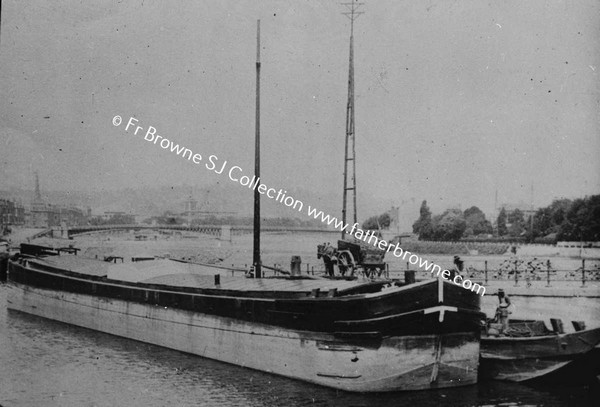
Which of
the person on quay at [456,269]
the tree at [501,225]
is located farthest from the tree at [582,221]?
the tree at [501,225]

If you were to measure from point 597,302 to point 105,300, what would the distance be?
15.4m

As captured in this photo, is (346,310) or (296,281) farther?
(296,281)

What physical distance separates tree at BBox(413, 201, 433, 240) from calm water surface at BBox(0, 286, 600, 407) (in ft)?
94.5

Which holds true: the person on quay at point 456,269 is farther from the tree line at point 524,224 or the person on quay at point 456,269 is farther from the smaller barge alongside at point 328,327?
the tree line at point 524,224

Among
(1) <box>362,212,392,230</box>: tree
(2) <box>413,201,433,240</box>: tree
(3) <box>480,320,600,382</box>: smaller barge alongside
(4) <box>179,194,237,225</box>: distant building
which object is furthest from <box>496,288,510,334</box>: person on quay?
(2) <box>413,201,433,240</box>: tree

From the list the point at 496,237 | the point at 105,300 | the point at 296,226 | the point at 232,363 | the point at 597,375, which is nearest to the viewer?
the point at 597,375

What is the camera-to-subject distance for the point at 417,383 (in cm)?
1338

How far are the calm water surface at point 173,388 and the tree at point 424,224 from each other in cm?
2882

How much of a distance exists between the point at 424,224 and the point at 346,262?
29.7 metres

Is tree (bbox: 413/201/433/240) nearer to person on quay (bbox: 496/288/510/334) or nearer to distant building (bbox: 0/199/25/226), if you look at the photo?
distant building (bbox: 0/199/25/226)

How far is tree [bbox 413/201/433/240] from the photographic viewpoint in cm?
4419

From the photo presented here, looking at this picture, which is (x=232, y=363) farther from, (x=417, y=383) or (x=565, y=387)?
(x=565, y=387)

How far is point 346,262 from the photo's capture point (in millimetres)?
17172

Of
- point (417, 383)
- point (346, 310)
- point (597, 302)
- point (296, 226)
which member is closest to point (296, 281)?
point (346, 310)
